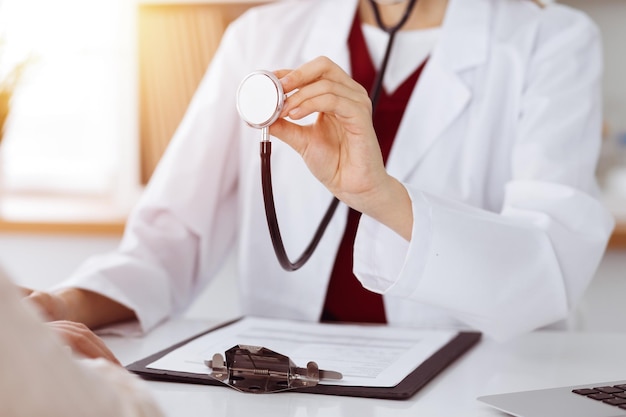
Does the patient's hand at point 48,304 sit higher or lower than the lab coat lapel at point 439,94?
lower

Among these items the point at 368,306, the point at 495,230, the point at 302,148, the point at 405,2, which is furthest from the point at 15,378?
the point at 405,2

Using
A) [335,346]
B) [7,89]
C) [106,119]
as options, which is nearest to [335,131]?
[335,346]

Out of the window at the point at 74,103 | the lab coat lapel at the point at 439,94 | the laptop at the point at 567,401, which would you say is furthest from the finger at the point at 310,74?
the window at the point at 74,103

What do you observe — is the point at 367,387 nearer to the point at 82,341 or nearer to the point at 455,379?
the point at 455,379

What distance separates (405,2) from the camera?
4.77 feet

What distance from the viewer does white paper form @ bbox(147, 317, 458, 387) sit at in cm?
87

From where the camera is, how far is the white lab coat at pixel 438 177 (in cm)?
109

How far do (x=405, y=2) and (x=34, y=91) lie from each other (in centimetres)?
157

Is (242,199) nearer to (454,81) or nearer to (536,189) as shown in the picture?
(454,81)

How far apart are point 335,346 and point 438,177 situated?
0.45 metres

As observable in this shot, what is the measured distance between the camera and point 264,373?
812 mm

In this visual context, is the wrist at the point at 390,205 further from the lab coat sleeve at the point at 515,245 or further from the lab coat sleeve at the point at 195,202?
the lab coat sleeve at the point at 195,202

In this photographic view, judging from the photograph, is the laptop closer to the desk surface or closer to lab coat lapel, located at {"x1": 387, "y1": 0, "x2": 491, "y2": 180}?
the desk surface

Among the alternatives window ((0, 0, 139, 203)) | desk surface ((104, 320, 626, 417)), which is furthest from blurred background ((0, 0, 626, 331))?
desk surface ((104, 320, 626, 417))
